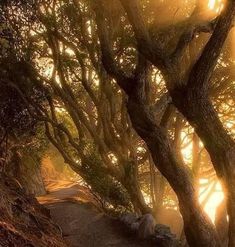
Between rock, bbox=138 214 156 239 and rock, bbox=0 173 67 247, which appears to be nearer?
rock, bbox=0 173 67 247

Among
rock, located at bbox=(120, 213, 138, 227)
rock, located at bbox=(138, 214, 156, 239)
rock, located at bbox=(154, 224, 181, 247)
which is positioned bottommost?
rock, located at bbox=(154, 224, 181, 247)

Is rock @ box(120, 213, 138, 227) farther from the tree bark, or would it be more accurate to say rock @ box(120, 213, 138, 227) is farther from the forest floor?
the tree bark

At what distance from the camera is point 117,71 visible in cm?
962

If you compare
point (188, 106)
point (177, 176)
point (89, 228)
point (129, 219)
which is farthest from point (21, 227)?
point (129, 219)

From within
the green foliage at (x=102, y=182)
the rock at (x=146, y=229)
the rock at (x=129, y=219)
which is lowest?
the rock at (x=146, y=229)

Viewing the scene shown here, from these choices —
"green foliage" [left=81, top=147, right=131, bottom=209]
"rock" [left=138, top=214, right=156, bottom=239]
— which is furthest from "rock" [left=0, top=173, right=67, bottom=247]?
"green foliage" [left=81, top=147, right=131, bottom=209]

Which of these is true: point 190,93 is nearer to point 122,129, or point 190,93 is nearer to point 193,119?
point 193,119

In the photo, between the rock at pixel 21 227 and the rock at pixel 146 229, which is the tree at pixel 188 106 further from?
the rock at pixel 146 229

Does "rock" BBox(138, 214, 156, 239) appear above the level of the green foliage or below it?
below

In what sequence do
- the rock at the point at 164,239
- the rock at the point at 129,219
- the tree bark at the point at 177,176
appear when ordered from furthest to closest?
the rock at the point at 129,219
the rock at the point at 164,239
the tree bark at the point at 177,176

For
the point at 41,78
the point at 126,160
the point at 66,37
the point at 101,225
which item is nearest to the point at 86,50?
the point at 66,37

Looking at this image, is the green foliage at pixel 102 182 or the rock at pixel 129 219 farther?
the green foliage at pixel 102 182

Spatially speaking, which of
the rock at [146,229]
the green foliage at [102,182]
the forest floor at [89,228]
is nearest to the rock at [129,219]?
the forest floor at [89,228]

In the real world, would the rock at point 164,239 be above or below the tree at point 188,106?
below
